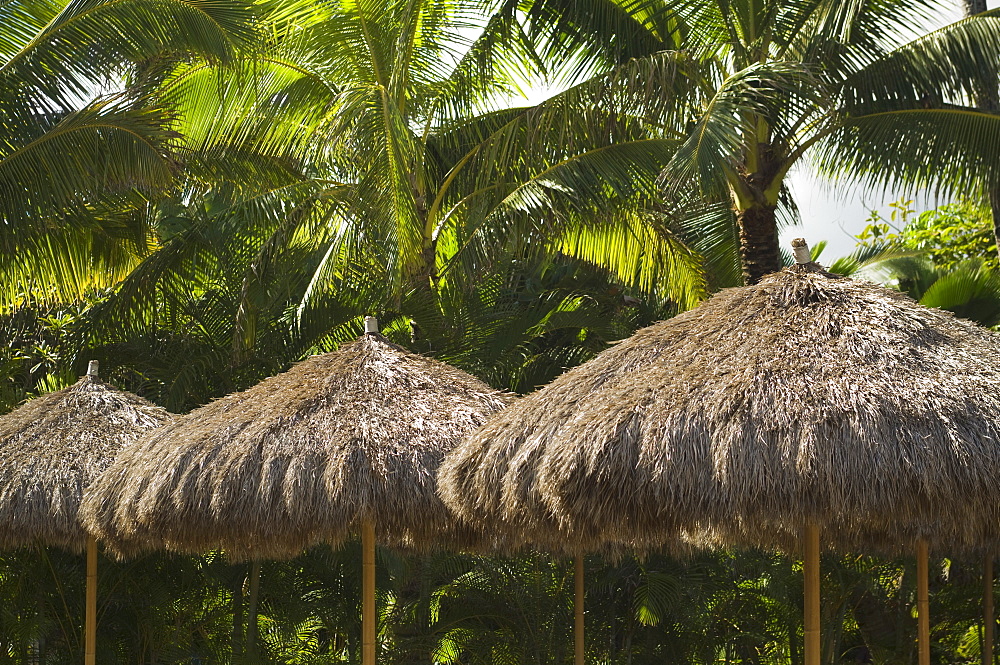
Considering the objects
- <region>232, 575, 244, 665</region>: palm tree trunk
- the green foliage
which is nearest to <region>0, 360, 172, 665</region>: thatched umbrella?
<region>232, 575, 244, 665</region>: palm tree trunk

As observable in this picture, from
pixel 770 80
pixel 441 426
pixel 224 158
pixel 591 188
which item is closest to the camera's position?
pixel 441 426

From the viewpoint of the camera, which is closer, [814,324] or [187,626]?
[814,324]

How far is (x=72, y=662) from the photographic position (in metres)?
8.95

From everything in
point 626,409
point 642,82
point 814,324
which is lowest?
point 626,409

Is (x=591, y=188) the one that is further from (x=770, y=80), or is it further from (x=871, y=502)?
(x=871, y=502)

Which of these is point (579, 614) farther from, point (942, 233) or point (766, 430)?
point (942, 233)

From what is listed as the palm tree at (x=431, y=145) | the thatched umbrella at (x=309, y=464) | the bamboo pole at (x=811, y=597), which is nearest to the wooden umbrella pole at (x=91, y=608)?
the thatched umbrella at (x=309, y=464)

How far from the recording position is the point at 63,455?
22.9 feet

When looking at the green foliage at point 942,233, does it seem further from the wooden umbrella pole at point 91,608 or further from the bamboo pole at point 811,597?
the wooden umbrella pole at point 91,608

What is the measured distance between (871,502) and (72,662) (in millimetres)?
7009

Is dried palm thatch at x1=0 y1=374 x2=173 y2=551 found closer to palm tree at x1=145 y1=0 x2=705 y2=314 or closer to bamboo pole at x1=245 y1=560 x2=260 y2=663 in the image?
bamboo pole at x1=245 y1=560 x2=260 y2=663

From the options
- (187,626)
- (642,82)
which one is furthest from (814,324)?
(187,626)

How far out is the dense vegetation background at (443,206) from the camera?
7.70m

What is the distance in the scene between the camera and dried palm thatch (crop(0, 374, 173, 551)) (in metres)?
6.76
